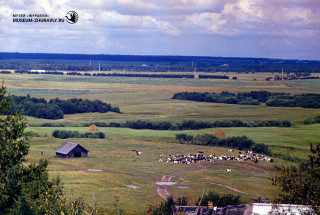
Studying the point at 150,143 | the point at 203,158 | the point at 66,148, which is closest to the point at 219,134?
the point at 150,143

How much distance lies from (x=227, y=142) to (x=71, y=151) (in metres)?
26.8

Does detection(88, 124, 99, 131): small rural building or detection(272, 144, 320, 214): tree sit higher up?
detection(272, 144, 320, 214): tree

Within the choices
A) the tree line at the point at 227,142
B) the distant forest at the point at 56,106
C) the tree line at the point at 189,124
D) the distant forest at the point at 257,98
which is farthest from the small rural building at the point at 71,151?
the distant forest at the point at 257,98

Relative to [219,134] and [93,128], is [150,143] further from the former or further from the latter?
[93,128]

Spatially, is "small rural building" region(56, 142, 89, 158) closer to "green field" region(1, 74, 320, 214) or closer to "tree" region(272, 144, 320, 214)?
"green field" region(1, 74, 320, 214)

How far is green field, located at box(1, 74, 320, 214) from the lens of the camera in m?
55.2

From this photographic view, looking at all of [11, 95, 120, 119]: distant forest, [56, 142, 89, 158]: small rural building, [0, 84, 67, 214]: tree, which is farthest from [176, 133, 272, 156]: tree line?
[0, 84, 67, 214]: tree

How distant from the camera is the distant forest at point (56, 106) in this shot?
103m

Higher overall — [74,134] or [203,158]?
[74,134]

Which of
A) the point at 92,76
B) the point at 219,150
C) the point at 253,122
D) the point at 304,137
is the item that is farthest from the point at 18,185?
the point at 92,76

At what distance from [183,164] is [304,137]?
2493cm

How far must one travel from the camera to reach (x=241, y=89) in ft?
470

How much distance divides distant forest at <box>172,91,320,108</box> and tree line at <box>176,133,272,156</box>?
30.8 m

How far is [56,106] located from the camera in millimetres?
108688
